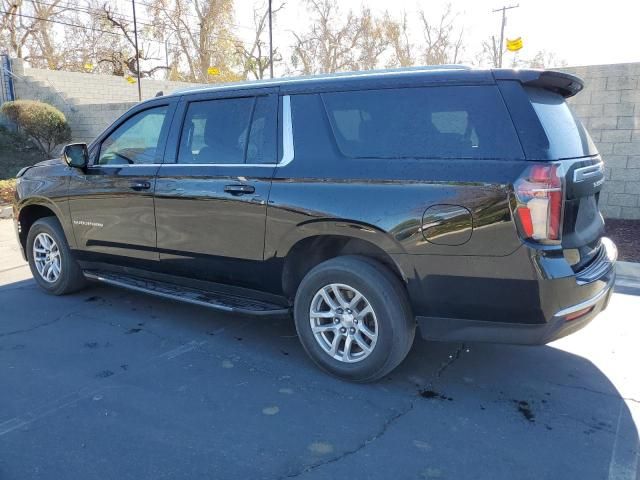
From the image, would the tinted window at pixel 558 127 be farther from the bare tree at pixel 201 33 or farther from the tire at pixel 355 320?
the bare tree at pixel 201 33

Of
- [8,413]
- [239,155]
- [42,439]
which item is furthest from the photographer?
[239,155]

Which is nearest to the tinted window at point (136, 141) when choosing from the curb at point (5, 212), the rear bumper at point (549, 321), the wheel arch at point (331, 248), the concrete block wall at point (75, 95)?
the wheel arch at point (331, 248)

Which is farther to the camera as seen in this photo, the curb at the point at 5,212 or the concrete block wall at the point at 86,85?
the concrete block wall at the point at 86,85

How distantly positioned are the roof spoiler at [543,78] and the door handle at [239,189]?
174 cm

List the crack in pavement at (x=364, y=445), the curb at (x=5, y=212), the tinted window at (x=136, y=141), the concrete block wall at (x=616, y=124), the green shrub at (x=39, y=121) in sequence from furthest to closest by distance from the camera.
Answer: the green shrub at (x=39, y=121) → the curb at (x=5, y=212) → the concrete block wall at (x=616, y=124) → the tinted window at (x=136, y=141) → the crack in pavement at (x=364, y=445)

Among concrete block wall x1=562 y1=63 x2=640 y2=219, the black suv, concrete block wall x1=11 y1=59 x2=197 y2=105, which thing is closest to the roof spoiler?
the black suv

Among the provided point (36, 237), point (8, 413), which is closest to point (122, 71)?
point (36, 237)

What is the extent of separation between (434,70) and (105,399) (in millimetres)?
2882

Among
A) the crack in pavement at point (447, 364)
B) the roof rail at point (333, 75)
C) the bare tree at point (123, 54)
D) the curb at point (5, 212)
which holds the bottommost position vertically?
the crack in pavement at point (447, 364)

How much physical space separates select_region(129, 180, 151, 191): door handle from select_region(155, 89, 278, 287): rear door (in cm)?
12

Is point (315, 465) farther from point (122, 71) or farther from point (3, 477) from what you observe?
point (122, 71)

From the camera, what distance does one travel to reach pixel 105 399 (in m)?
3.27

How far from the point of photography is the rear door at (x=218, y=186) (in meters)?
3.74

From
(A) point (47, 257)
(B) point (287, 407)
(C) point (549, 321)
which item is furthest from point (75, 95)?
(C) point (549, 321)
